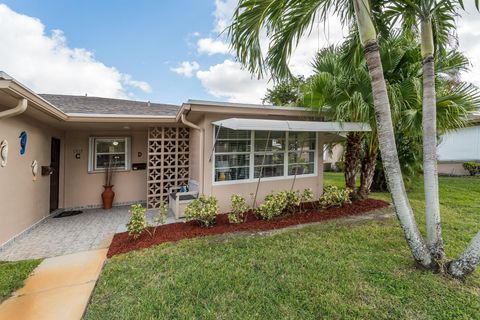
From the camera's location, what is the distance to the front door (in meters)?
7.63

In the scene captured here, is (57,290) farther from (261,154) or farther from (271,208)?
(261,154)

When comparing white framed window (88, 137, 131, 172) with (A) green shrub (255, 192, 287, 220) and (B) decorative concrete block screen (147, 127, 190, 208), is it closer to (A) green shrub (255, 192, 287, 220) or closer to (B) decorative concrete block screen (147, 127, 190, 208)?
(B) decorative concrete block screen (147, 127, 190, 208)

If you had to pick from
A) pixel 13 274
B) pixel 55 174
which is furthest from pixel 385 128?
pixel 55 174

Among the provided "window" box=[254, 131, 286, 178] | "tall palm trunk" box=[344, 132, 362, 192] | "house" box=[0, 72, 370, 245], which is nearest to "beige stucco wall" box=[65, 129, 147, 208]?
"house" box=[0, 72, 370, 245]

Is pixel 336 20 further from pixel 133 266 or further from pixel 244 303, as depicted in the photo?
pixel 133 266

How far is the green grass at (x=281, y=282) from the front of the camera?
2859 millimetres

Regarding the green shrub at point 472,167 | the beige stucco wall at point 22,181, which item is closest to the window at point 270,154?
the beige stucco wall at point 22,181

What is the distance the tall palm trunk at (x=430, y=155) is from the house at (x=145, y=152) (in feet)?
8.29

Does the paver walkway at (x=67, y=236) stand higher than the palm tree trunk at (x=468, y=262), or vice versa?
the palm tree trunk at (x=468, y=262)

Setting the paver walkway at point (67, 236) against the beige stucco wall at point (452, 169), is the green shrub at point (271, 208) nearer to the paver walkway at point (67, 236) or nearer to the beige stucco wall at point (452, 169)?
the paver walkway at point (67, 236)

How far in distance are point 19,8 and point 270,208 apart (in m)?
11.2

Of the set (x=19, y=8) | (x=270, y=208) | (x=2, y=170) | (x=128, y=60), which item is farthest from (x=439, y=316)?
(x=128, y=60)

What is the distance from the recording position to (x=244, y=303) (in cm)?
300

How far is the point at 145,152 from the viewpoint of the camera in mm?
9305
